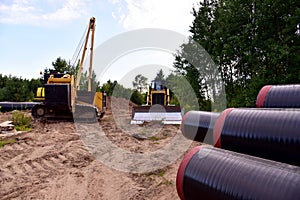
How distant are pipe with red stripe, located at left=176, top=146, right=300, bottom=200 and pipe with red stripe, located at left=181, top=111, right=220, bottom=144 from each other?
8.72 ft

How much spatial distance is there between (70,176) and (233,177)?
3520 mm

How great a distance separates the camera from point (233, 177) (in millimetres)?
2260

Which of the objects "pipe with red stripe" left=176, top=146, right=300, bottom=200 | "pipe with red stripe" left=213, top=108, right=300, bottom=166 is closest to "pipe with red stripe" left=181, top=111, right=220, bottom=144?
"pipe with red stripe" left=213, top=108, right=300, bottom=166

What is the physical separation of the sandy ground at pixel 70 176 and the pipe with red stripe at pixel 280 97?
6.98ft

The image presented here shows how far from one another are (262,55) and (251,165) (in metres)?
12.6

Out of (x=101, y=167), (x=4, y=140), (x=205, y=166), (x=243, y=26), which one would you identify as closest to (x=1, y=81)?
(x=4, y=140)

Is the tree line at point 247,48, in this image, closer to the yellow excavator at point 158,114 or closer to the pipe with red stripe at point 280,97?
the yellow excavator at point 158,114

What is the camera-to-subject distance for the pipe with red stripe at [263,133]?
261 centimetres

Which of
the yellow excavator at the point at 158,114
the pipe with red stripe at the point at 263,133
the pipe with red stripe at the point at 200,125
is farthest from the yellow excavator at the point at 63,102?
the pipe with red stripe at the point at 263,133

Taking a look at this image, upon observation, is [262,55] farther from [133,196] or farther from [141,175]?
[133,196]

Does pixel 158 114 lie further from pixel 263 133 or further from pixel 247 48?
pixel 263 133

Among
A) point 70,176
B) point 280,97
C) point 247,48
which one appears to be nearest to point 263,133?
point 280,97

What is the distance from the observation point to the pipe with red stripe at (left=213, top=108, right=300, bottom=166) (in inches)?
103

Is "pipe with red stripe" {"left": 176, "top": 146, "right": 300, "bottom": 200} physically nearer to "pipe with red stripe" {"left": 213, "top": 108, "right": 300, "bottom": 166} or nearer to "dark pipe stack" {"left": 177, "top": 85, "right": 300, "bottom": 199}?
"dark pipe stack" {"left": 177, "top": 85, "right": 300, "bottom": 199}
